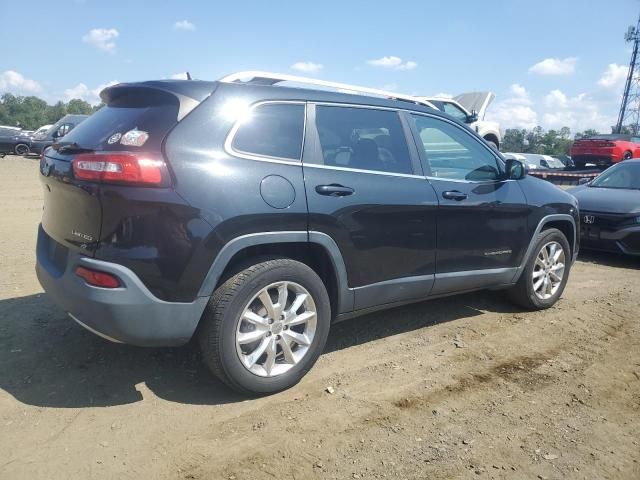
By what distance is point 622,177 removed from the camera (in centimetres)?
832

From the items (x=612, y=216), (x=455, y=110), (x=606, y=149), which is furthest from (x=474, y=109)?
(x=612, y=216)

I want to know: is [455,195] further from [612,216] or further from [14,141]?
[14,141]

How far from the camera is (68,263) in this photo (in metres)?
3.02

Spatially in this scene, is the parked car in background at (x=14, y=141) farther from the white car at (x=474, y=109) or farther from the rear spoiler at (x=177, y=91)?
the rear spoiler at (x=177, y=91)

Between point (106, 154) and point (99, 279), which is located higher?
point (106, 154)

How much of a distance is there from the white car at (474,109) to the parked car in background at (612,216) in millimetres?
2660

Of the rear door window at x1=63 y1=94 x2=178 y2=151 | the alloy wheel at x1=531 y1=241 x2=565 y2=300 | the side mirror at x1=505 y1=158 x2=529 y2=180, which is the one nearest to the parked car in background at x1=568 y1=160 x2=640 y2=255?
the alloy wheel at x1=531 y1=241 x2=565 y2=300

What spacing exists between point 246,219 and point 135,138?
0.74 m

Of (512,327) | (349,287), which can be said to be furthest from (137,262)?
(512,327)

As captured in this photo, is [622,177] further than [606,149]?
No

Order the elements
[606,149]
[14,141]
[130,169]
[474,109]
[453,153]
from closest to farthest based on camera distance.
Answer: [130,169], [453,153], [474,109], [606,149], [14,141]

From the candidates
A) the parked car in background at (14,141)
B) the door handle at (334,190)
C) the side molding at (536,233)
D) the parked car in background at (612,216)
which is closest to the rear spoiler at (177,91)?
the door handle at (334,190)

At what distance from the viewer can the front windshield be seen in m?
8.08

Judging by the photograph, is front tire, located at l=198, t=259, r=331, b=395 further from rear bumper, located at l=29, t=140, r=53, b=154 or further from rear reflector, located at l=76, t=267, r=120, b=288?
rear bumper, located at l=29, t=140, r=53, b=154
